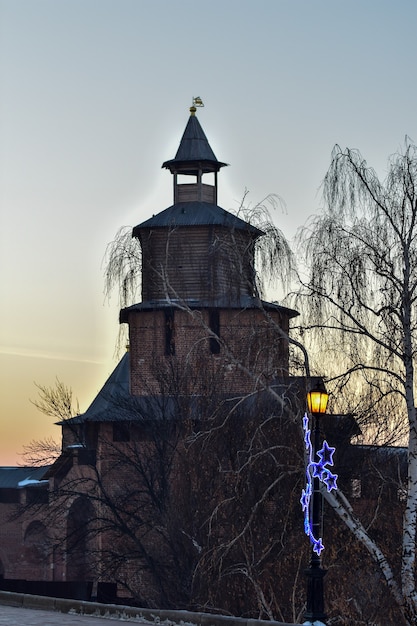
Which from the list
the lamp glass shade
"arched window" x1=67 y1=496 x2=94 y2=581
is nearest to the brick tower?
"arched window" x1=67 y1=496 x2=94 y2=581

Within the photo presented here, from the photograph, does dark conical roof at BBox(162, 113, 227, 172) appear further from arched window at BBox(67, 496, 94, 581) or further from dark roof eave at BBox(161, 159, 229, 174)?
arched window at BBox(67, 496, 94, 581)

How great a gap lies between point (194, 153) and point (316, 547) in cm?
3227

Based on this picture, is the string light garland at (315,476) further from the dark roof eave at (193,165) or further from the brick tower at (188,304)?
the dark roof eave at (193,165)

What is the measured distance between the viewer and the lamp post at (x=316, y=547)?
50.8 feet

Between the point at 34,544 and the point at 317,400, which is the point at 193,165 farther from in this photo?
the point at 317,400

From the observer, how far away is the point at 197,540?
106 ft

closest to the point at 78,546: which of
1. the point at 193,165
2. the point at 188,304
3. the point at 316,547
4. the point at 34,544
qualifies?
the point at 188,304

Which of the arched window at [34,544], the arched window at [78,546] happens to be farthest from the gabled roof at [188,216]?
the arched window at [34,544]

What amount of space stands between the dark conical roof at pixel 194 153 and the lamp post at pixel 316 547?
30.9 m

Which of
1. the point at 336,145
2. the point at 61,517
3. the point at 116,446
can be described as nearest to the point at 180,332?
the point at 116,446

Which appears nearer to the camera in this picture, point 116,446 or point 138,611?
point 138,611

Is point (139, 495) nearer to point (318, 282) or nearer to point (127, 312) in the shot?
point (127, 312)

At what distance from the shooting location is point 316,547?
1595cm

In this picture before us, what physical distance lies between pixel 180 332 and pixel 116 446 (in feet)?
15.3
